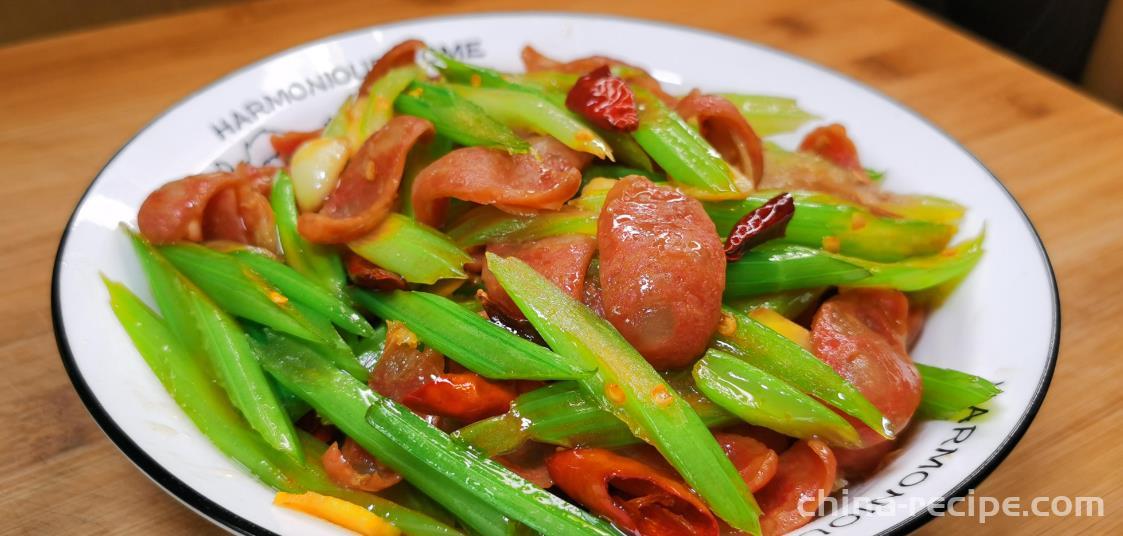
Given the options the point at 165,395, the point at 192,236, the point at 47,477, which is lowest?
the point at 47,477

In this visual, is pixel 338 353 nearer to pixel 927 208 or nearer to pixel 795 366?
pixel 795 366

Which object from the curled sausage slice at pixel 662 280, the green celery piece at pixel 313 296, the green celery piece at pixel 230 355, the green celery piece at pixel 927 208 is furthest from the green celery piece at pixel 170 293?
the green celery piece at pixel 927 208

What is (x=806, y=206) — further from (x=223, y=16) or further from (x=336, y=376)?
(x=223, y=16)

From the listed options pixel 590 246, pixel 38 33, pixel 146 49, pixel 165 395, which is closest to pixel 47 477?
pixel 165 395

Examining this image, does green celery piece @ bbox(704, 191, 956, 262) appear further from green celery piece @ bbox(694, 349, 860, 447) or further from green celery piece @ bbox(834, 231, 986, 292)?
green celery piece @ bbox(694, 349, 860, 447)

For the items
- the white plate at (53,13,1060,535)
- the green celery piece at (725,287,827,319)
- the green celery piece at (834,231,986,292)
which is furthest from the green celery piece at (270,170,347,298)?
the green celery piece at (834,231,986,292)

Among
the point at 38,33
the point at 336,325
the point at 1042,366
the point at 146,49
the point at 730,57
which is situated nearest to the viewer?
the point at 1042,366

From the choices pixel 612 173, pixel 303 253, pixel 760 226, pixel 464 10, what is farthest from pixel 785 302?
pixel 464 10
